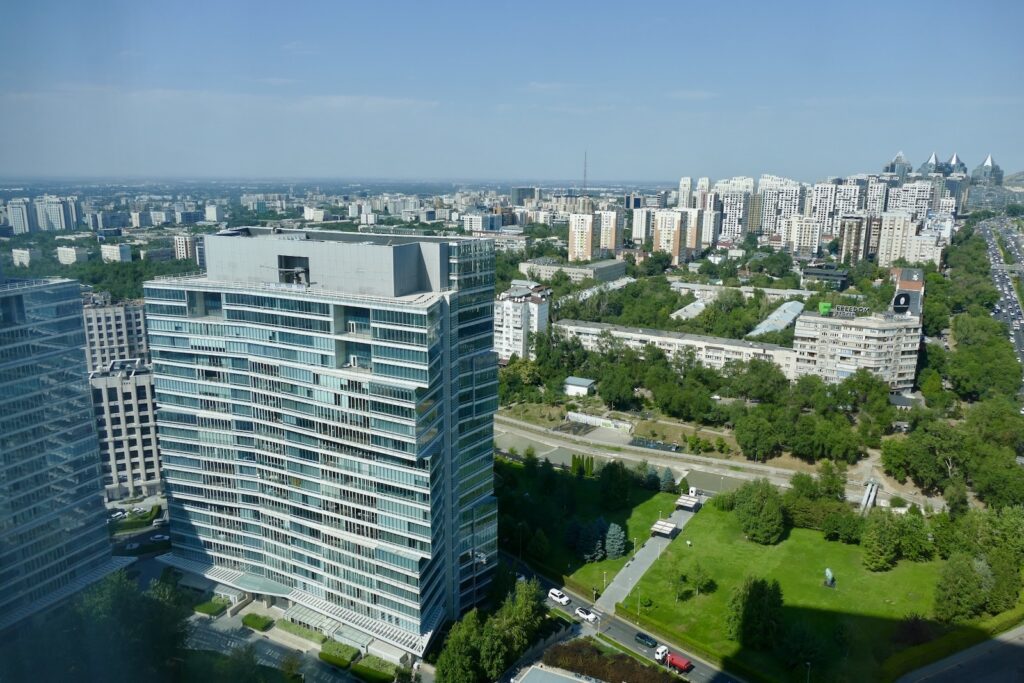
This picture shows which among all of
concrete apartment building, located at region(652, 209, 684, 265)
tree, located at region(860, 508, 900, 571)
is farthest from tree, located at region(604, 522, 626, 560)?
concrete apartment building, located at region(652, 209, 684, 265)

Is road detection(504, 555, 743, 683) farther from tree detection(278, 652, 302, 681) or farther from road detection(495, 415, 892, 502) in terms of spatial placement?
road detection(495, 415, 892, 502)

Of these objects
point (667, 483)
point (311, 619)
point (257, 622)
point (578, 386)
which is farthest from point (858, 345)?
point (257, 622)

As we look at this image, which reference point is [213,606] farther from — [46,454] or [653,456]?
[653,456]

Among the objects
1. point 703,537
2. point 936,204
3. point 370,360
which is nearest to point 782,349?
point 703,537

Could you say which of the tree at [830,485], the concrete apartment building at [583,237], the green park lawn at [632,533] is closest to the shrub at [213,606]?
the green park lawn at [632,533]

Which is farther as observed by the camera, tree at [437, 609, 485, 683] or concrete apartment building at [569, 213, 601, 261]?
concrete apartment building at [569, 213, 601, 261]

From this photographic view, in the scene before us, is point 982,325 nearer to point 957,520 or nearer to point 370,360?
point 957,520
